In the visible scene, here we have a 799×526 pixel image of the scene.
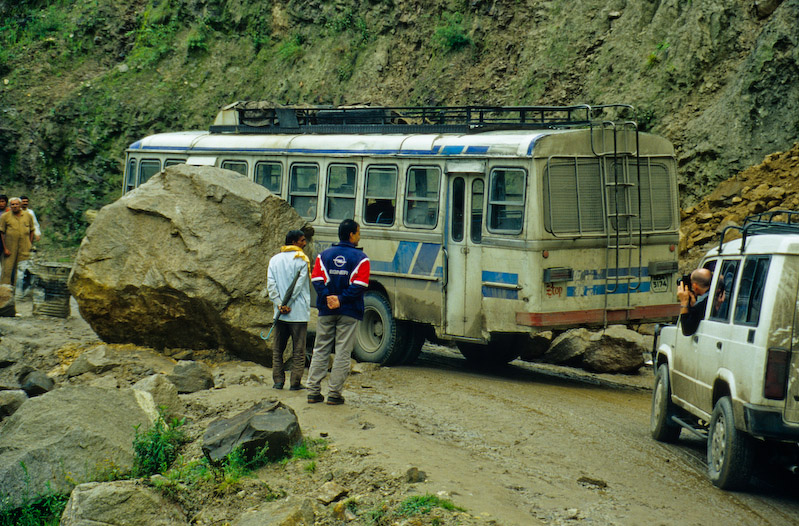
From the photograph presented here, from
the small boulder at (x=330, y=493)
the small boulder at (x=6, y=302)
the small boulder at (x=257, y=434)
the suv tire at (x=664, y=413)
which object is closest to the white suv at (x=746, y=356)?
the suv tire at (x=664, y=413)

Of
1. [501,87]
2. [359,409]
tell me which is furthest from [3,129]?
[359,409]

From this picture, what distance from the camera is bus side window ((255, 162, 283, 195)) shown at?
47.1 ft

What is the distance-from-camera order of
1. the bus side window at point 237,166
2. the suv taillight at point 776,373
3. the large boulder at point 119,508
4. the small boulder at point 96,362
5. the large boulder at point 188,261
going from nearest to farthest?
the suv taillight at point 776,373 < the large boulder at point 119,508 < the small boulder at point 96,362 < the large boulder at point 188,261 < the bus side window at point 237,166

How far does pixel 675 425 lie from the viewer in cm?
909

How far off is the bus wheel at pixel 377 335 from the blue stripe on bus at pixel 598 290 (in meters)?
2.52

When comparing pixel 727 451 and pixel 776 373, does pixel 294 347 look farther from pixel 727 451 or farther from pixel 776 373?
pixel 776 373

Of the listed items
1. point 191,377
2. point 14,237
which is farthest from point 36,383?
point 14,237

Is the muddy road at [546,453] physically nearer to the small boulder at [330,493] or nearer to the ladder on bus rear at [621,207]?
the small boulder at [330,493]

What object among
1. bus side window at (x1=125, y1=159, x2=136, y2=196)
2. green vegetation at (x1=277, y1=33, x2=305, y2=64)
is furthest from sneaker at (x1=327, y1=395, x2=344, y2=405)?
green vegetation at (x1=277, y1=33, x2=305, y2=64)

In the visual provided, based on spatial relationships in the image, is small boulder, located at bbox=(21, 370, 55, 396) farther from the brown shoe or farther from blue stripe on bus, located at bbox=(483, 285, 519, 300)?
blue stripe on bus, located at bbox=(483, 285, 519, 300)

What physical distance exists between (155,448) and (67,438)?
0.82 meters

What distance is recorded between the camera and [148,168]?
16844mm

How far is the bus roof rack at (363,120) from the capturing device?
1260 centimetres

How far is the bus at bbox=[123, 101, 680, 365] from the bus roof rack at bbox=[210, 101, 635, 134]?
0.05 metres
